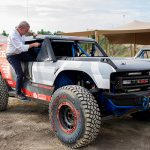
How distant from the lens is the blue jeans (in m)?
6.21

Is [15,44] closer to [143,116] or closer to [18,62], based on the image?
[18,62]

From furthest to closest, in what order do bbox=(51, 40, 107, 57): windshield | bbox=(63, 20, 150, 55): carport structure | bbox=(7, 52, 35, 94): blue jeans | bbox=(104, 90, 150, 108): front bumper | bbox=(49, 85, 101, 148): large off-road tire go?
bbox=(63, 20, 150, 55): carport structure
bbox=(51, 40, 107, 57): windshield
bbox=(7, 52, 35, 94): blue jeans
bbox=(104, 90, 150, 108): front bumper
bbox=(49, 85, 101, 148): large off-road tire

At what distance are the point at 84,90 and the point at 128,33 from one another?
1302cm

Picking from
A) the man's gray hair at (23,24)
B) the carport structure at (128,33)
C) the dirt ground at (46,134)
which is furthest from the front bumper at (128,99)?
the carport structure at (128,33)

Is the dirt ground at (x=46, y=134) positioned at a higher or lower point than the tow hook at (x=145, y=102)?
lower

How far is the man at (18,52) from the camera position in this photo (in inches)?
242

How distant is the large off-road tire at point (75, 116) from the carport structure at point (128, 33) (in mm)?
10974

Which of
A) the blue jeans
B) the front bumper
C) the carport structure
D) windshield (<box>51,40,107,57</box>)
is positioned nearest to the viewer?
Answer: the front bumper

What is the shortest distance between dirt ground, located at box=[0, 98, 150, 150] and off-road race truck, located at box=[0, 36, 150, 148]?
1.00 ft

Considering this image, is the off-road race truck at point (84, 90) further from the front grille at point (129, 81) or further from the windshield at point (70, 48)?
the windshield at point (70, 48)

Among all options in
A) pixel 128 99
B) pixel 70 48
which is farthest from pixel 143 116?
pixel 70 48

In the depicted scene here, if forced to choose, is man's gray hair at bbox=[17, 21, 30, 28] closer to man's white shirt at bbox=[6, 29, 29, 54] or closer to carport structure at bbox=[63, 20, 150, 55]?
man's white shirt at bbox=[6, 29, 29, 54]

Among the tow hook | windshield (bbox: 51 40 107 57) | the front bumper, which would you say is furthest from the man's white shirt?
the tow hook

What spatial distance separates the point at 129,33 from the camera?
57.2ft
